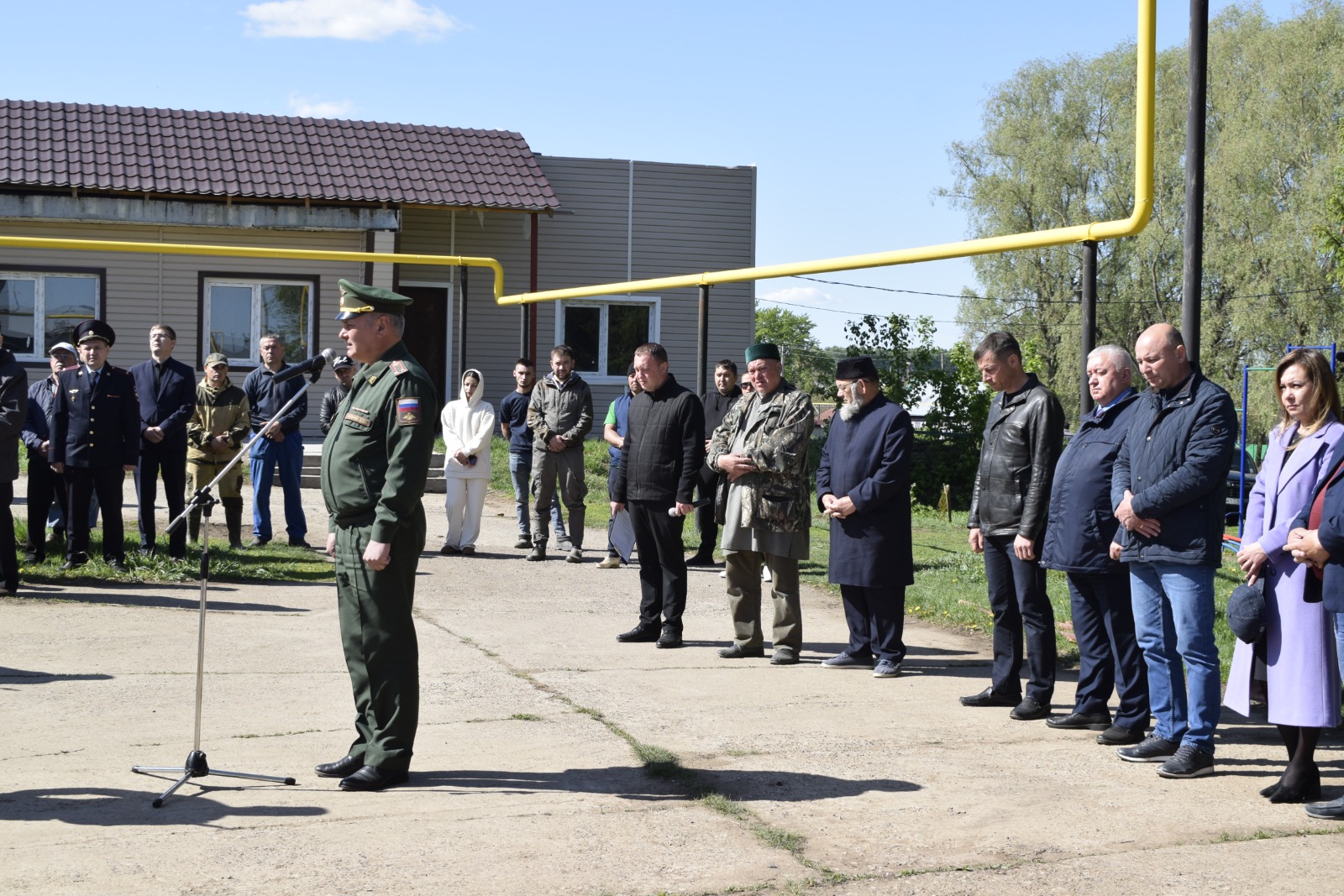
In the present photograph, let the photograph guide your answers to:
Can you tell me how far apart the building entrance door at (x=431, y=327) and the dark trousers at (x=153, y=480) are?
11.8 m

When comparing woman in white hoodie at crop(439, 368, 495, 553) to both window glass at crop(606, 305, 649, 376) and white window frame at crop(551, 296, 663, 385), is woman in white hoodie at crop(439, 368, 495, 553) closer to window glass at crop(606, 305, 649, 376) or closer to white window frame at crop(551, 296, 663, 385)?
white window frame at crop(551, 296, 663, 385)

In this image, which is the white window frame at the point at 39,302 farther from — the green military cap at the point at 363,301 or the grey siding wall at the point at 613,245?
the green military cap at the point at 363,301

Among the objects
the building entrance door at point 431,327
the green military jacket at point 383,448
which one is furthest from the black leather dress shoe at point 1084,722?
the building entrance door at point 431,327

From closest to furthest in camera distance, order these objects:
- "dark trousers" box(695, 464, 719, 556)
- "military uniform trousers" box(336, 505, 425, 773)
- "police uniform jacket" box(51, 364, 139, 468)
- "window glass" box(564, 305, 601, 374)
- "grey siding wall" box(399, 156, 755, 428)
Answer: "military uniform trousers" box(336, 505, 425, 773) < "police uniform jacket" box(51, 364, 139, 468) < "dark trousers" box(695, 464, 719, 556) < "grey siding wall" box(399, 156, 755, 428) < "window glass" box(564, 305, 601, 374)

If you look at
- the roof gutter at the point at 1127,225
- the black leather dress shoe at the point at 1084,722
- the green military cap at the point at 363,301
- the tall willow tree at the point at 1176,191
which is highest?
the tall willow tree at the point at 1176,191

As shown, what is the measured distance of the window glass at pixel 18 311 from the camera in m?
21.3

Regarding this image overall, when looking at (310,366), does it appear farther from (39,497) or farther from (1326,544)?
(39,497)

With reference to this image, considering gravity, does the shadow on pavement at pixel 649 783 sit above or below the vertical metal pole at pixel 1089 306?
below

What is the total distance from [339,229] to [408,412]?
17156 millimetres

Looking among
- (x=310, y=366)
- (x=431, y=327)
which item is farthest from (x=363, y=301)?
(x=431, y=327)

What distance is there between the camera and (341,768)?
5.72 metres

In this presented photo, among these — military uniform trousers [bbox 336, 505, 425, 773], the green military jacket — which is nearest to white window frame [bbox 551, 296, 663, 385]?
the green military jacket

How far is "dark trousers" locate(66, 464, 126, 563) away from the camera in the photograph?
10.9 meters

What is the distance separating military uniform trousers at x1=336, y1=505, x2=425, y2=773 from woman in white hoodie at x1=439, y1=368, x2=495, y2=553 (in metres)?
7.25
